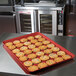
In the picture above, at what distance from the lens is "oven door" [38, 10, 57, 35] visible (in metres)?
4.06

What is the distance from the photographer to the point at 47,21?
13.9 ft

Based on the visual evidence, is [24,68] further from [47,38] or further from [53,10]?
[53,10]

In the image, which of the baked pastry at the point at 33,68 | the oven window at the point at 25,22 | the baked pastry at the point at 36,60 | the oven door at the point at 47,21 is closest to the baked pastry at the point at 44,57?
the baked pastry at the point at 36,60

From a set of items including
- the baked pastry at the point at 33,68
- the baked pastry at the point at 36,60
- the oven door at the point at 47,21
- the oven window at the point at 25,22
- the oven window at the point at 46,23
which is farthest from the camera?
the oven window at the point at 25,22

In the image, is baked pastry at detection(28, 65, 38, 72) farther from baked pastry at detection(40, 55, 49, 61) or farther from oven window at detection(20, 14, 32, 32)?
oven window at detection(20, 14, 32, 32)

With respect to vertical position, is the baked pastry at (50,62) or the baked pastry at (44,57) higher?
the baked pastry at (44,57)

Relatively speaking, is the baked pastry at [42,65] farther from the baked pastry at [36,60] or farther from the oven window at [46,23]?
the oven window at [46,23]

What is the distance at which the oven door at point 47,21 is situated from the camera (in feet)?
13.3

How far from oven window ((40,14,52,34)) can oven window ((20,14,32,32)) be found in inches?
12.5

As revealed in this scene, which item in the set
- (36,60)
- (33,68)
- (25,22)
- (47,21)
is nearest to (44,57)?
(36,60)

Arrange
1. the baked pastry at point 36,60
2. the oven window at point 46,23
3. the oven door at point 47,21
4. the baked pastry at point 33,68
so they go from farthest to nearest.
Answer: the oven window at point 46,23 → the oven door at point 47,21 → the baked pastry at point 36,60 → the baked pastry at point 33,68

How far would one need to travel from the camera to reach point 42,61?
1.84m

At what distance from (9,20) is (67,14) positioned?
1.44 metres

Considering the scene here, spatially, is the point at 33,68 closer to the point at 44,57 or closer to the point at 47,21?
the point at 44,57
